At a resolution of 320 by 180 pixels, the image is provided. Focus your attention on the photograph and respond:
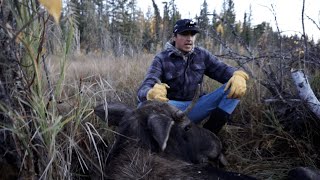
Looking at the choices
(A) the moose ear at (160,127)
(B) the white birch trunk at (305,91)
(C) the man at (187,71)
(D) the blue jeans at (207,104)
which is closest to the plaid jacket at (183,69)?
(C) the man at (187,71)

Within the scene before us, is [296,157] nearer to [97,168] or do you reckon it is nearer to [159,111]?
[159,111]

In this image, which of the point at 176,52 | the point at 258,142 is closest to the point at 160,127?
the point at 258,142

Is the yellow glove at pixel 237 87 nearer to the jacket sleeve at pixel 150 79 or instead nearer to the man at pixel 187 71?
the man at pixel 187 71

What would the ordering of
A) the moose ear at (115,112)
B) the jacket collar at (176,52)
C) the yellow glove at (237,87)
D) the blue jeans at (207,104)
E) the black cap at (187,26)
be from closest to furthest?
the moose ear at (115,112) → the yellow glove at (237,87) → the blue jeans at (207,104) → the black cap at (187,26) → the jacket collar at (176,52)

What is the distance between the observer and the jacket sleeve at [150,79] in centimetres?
433

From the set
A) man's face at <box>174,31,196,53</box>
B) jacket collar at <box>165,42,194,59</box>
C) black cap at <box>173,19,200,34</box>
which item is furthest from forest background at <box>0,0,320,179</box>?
jacket collar at <box>165,42,194,59</box>

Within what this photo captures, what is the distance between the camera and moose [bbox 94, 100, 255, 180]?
3010mm

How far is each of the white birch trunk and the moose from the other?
1.04m

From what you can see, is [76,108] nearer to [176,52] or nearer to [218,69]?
[176,52]

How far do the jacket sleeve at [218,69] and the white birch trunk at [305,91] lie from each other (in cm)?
101

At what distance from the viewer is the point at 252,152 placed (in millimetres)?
4172

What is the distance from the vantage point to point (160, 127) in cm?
301

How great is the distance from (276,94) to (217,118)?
72 centimetres

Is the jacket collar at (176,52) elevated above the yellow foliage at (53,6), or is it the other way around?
the yellow foliage at (53,6)
